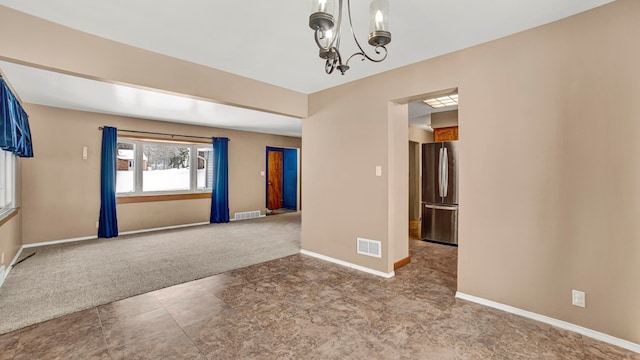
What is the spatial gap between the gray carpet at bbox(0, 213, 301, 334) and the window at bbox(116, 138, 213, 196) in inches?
44.8

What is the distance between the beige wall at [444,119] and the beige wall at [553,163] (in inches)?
108

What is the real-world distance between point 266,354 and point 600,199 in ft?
9.10

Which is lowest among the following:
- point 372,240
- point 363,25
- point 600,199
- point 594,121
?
point 372,240

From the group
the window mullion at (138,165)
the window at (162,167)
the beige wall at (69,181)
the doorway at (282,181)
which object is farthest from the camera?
the doorway at (282,181)

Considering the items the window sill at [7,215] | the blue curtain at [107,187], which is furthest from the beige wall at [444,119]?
the window sill at [7,215]

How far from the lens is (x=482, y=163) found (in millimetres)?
2779

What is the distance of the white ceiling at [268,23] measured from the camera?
212 cm

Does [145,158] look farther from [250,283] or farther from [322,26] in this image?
[322,26]

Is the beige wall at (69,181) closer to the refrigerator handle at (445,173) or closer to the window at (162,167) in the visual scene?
the window at (162,167)

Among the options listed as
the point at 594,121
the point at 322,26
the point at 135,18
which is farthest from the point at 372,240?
the point at 135,18

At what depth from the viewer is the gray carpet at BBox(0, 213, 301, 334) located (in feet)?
9.34

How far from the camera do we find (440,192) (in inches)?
200

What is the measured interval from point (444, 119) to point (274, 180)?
611 cm

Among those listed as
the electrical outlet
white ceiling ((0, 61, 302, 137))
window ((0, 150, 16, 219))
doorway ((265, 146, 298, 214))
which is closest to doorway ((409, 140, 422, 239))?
white ceiling ((0, 61, 302, 137))
